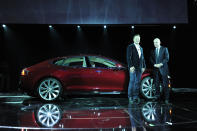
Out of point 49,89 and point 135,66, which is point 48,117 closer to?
point 49,89

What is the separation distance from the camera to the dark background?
9.09 meters

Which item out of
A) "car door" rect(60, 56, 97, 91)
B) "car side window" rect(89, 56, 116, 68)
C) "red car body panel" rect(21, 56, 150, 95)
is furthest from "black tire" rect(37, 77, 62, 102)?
"car side window" rect(89, 56, 116, 68)

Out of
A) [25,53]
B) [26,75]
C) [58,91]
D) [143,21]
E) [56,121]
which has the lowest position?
[56,121]

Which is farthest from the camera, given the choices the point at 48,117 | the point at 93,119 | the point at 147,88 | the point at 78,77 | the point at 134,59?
the point at 147,88

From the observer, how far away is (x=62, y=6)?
843 cm

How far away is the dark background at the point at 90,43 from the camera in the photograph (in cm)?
909

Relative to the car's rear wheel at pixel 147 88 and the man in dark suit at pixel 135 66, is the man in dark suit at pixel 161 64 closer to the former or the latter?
the car's rear wheel at pixel 147 88

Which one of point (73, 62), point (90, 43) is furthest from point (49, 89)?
point (90, 43)

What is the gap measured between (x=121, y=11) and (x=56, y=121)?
6.03 m

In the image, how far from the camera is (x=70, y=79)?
19.6 ft

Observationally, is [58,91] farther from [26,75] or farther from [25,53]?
[25,53]

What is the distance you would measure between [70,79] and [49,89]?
67 centimetres

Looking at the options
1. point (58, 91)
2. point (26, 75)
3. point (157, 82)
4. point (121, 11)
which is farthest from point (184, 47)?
point (26, 75)

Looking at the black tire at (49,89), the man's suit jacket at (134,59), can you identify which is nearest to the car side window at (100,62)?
the man's suit jacket at (134,59)
